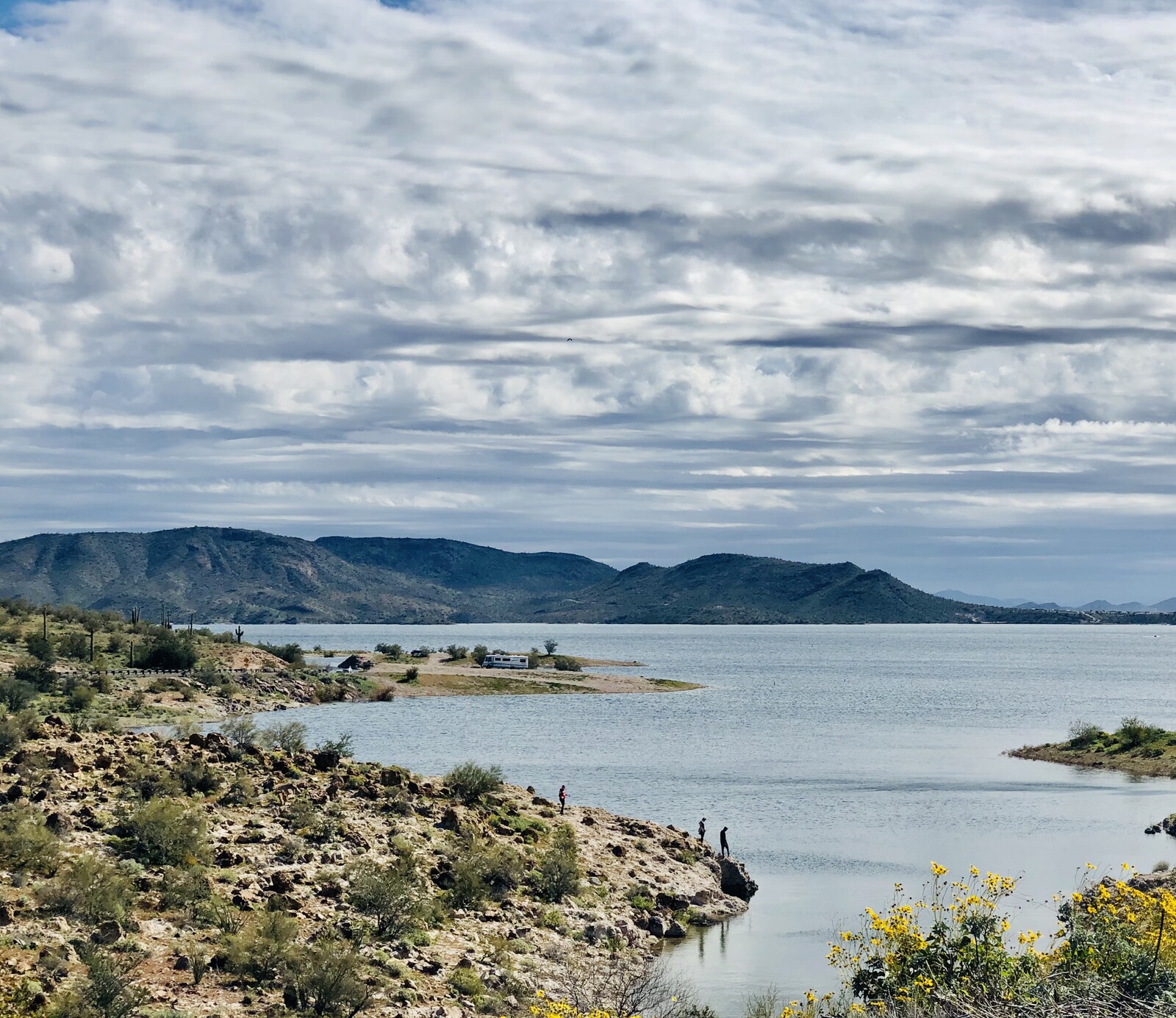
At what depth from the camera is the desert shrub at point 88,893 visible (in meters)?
28.5

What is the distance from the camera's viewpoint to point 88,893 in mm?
29000

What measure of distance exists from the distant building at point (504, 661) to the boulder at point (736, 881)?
13224 centimetres

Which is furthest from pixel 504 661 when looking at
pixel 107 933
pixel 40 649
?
pixel 107 933

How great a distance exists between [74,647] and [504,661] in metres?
73.1

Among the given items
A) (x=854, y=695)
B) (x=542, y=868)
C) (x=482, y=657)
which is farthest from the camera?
(x=482, y=657)

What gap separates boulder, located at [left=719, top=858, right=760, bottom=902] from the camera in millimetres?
44875

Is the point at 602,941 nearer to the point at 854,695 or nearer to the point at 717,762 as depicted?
the point at 717,762

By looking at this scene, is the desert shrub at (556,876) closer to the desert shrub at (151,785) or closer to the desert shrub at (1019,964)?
the desert shrub at (151,785)

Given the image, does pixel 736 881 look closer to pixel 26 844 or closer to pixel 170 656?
pixel 26 844

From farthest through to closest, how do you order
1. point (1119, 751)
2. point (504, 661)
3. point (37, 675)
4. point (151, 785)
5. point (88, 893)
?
point (504, 661), point (37, 675), point (1119, 751), point (151, 785), point (88, 893)

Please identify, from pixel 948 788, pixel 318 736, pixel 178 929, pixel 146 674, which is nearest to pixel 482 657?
pixel 146 674

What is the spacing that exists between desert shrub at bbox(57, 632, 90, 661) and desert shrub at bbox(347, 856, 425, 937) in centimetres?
8629

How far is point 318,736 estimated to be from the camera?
93.6 m

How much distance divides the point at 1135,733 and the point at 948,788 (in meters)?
23.5
